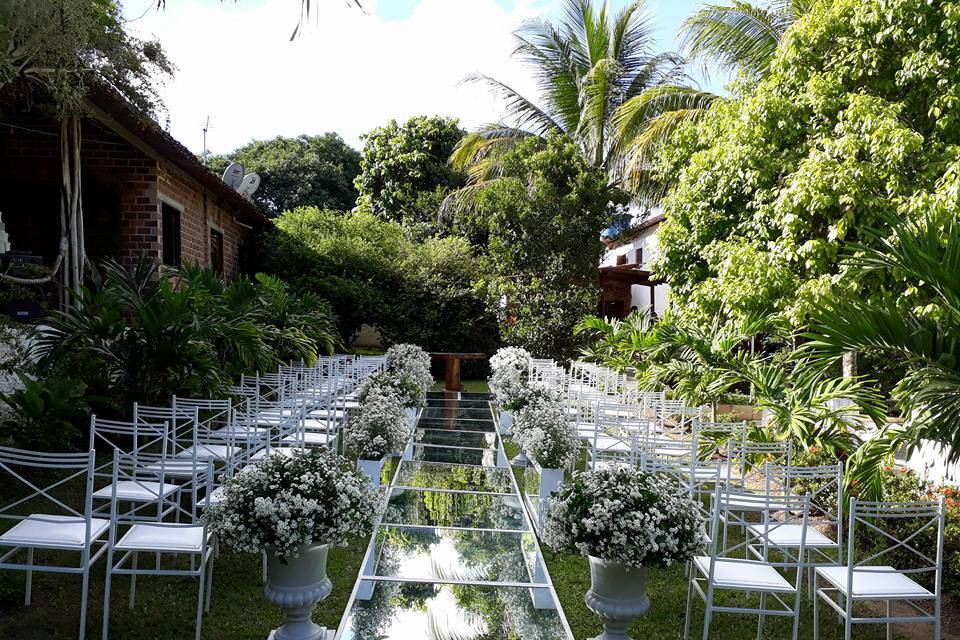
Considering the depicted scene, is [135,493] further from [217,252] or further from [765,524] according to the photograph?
[217,252]

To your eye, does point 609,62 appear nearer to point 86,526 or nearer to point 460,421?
point 460,421

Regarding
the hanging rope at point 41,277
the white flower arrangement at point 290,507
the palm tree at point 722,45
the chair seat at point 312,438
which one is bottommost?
the chair seat at point 312,438

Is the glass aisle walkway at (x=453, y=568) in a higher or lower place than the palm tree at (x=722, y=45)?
lower

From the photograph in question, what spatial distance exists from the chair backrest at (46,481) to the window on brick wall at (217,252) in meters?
7.89

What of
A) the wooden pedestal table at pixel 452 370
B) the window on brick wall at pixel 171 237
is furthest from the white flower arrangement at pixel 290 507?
the wooden pedestal table at pixel 452 370

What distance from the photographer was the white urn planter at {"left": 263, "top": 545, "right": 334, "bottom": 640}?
3348mm

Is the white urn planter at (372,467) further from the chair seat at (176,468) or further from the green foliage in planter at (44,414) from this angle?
the green foliage in planter at (44,414)

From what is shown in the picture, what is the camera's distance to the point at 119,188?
10461mm

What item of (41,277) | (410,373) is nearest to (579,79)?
(410,373)

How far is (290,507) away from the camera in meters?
3.30

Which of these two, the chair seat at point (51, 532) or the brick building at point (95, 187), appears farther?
the brick building at point (95, 187)

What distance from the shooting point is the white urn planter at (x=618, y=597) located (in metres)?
3.42

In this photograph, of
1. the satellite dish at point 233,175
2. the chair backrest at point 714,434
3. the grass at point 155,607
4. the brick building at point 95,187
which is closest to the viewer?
the grass at point 155,607

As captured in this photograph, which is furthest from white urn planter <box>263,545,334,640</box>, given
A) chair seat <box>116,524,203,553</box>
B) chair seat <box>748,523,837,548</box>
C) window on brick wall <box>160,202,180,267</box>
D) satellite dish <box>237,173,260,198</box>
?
satellite dish <box>237,173,260,198</box>
